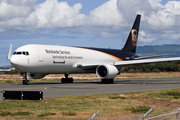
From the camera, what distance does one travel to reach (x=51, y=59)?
2955 centimetres

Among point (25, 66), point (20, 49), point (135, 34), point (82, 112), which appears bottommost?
point (82, 112)

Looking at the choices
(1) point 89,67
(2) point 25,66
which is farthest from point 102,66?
(2) point 25,66

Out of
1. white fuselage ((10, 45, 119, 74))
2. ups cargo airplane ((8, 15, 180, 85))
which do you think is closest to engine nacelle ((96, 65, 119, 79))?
ups cargo airplane ((8, 15, 180, 85))

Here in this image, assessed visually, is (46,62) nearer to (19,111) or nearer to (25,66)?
(25,66)

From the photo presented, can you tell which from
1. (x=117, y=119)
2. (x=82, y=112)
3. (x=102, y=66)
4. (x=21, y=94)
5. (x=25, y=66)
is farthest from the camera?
(x=102, y=66)

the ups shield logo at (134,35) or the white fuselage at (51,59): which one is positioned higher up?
the ups shield logo at (134,35)

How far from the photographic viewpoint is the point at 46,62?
1144 inches

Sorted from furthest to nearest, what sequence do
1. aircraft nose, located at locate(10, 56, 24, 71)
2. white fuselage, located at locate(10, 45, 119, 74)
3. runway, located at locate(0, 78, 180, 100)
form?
white fuselage, located at locate(10, 45, 119, 74) → aircraft nose, located at locate(10, 56, 24, 71) → runway, located at locate(0, 78, 180, 100)

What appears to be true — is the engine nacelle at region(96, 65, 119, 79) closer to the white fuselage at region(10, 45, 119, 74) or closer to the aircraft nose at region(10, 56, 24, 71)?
the white fuselage at region(10, 45, 119, 74)

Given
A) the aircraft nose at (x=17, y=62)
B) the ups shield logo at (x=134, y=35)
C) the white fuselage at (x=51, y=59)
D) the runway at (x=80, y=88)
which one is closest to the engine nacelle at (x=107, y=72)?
the white fuselage at (x=51, y=59)

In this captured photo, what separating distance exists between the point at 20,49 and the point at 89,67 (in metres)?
9.17

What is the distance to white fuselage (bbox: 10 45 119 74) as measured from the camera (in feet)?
90.5

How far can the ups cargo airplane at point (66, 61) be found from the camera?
2789cm

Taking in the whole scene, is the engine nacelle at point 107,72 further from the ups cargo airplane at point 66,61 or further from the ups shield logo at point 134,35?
the ups shield logo at point 134,35
